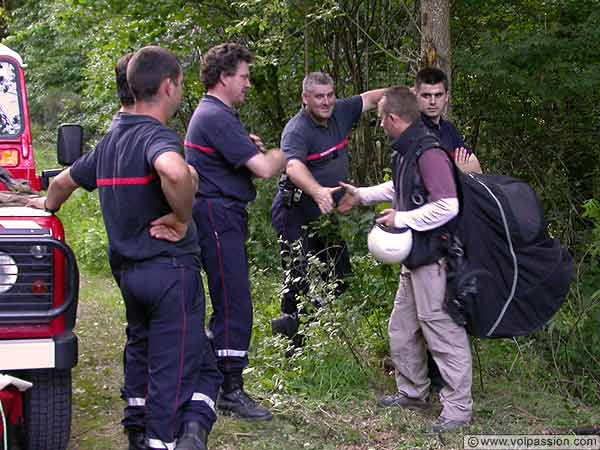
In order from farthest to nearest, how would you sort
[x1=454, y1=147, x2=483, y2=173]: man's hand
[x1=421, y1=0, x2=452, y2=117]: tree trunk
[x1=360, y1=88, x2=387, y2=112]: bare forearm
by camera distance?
[x1=421, y1=0, x2=452, y2=117]: tree trunk
[x1=360, y1=88, x2=387, y2=112]: bare forearm
[x1=454, y1=147, x2=483, y2=173]: man's hand

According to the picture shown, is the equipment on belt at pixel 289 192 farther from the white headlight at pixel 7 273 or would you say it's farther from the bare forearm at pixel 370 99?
the white headlight at pixel 7 273

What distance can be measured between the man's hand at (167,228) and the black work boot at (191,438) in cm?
94

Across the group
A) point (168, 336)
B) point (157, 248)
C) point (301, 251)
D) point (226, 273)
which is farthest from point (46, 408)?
point (301, 251)

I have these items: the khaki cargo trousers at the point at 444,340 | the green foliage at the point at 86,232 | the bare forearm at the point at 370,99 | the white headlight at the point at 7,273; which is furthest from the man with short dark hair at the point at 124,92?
the green foliage at the point at 86,232

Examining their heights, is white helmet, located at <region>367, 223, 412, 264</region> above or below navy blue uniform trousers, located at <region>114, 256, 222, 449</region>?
above

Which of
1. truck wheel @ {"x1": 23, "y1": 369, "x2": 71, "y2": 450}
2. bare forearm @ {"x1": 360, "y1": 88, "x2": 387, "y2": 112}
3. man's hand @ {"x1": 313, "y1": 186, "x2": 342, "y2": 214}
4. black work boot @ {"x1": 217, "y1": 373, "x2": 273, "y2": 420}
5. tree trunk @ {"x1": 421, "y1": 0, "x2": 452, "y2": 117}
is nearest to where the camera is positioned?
truck wheel @ {"x1": 23, "y1": 369, "x2": 71, "y2": 450}

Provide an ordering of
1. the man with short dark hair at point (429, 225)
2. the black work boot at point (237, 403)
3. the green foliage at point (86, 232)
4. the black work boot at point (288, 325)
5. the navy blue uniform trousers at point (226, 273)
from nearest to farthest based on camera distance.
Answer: the man with short dark hair at point (429, 225)
the navy blue uniform trousers at point (226, 273)
the black work boot at point (237, 403)
the black work boot at point (288, 325)
the green foliage at point (86, 232)

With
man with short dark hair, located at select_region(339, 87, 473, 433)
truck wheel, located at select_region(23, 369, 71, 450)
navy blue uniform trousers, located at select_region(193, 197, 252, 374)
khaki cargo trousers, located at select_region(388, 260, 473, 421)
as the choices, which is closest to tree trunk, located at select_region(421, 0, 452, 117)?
man with short dark hair, located at select_region(339, 87, 473, 433)

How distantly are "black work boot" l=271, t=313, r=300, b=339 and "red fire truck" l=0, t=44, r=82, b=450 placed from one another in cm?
194

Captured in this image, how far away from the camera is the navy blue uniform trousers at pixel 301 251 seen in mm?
6059

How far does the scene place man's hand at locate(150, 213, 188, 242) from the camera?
432 centimetres

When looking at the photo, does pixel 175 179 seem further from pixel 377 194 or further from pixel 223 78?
pixel 377 194

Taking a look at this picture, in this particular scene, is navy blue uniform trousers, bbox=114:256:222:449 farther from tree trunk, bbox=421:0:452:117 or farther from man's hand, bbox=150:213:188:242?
tree trunk, bbox=421:0:452:117

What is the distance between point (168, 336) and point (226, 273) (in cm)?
92
